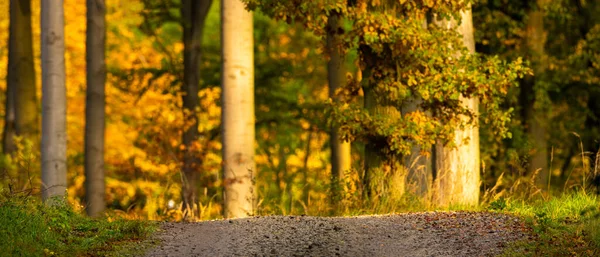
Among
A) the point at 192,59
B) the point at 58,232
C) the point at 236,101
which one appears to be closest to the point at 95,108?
the point at 236,101

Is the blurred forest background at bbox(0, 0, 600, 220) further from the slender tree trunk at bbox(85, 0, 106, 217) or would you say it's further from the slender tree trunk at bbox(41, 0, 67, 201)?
the slender tree trunk at bbox(85, 0, 106, 217)

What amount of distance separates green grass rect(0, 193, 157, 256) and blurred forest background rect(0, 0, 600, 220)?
1048 millimetres

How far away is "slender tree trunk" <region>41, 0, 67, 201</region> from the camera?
51.7 feet

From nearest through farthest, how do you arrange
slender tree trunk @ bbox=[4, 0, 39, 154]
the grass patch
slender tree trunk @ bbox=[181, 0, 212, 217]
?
the grass patch → slender tree trunk @ bbox=[4, 0, 39, 154] → slender tree trunk @ bbox=[181, 0, 212, 217]

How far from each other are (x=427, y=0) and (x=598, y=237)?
232 inches

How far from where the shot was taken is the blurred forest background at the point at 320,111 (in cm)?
1470

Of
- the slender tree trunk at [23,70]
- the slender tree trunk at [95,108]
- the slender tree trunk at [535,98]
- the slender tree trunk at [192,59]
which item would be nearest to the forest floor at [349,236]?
the slender tree trunk at [95,108]

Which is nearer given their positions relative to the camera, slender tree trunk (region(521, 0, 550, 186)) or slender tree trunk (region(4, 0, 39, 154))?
slender tree trunk (region(4, 0, 39, 154))

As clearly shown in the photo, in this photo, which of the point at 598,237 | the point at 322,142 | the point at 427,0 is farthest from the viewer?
the point at 322,142

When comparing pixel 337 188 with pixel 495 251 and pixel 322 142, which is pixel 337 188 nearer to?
pixel 495 251

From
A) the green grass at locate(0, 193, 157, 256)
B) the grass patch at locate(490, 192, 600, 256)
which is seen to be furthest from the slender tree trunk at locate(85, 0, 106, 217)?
the grass patch at locate(490, 192, 600, 256)

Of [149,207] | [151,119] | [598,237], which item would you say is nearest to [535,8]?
[151,119]

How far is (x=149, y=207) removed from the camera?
1569cm

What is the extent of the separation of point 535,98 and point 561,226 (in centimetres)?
1535
